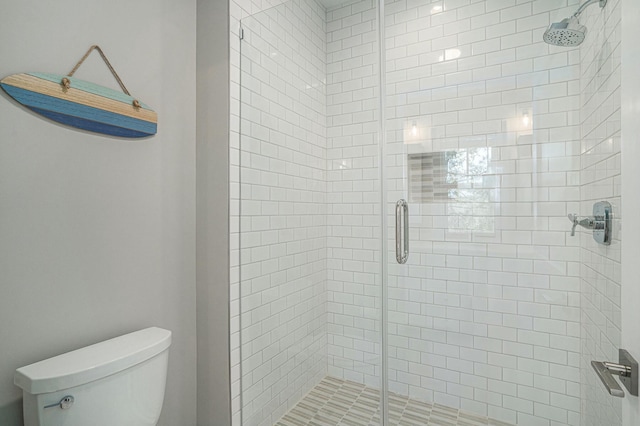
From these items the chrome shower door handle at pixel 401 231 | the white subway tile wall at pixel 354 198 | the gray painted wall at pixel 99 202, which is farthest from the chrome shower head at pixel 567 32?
the gray painted wall at pixel 99 202

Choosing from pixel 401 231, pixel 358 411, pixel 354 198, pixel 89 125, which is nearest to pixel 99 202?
pixel 89 125

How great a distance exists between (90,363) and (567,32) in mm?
1996

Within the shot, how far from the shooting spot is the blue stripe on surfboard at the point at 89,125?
1.17 meters

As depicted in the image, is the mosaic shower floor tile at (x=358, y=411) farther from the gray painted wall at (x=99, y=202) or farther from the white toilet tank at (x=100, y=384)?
the white toilet tank at (x=100, y=384)

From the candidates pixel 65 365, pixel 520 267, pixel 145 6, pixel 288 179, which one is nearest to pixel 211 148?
pixel 288 179

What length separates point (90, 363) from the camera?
1.06 m

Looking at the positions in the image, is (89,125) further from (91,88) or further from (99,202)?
(99,202)

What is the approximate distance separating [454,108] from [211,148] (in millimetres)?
1195

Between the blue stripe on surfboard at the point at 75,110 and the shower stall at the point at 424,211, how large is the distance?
0.46 m

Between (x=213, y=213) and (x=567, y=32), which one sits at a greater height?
(x=567, y=32)

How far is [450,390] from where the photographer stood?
4.46ft

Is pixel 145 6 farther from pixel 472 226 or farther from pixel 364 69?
pixel 472 226

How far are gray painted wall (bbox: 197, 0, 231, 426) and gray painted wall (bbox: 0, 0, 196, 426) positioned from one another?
0.18 ft

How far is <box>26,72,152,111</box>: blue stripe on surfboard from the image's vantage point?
3.76 ft
